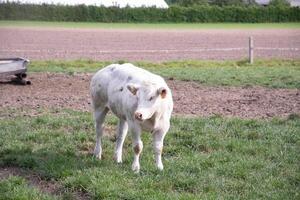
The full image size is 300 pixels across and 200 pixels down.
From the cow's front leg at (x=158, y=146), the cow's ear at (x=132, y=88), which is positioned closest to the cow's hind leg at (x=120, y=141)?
the cow's front leg at (x=158, y=146)

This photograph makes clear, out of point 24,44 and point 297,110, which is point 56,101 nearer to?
point 297,110

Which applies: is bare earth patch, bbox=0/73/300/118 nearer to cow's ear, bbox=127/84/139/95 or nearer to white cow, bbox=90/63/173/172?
white cow, bbox=90/63/173/172

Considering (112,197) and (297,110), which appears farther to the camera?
(297,110)

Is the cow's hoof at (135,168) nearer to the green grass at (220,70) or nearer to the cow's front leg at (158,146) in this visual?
the cow's front leg at (158,146)

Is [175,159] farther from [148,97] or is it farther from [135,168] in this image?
[148,97]

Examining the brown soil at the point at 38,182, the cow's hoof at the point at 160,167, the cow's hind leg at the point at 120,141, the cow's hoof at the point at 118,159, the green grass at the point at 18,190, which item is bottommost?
the brown soil at the point at 38,182

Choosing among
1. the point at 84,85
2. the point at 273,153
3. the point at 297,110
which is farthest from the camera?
the point at 84,85

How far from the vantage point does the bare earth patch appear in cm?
1294

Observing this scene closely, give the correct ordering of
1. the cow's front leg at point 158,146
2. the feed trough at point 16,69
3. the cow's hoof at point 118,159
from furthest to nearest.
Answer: the feed trough at point 16,69
the cow's hoof at point 118,159
the cow's front leg at point 158,146

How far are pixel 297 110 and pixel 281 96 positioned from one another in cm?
187

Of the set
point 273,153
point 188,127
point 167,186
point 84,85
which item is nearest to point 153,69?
point 84,85

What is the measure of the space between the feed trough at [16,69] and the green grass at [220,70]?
10.0 feet

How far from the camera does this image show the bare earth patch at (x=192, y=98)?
12.9 meters

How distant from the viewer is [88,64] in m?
23.2
